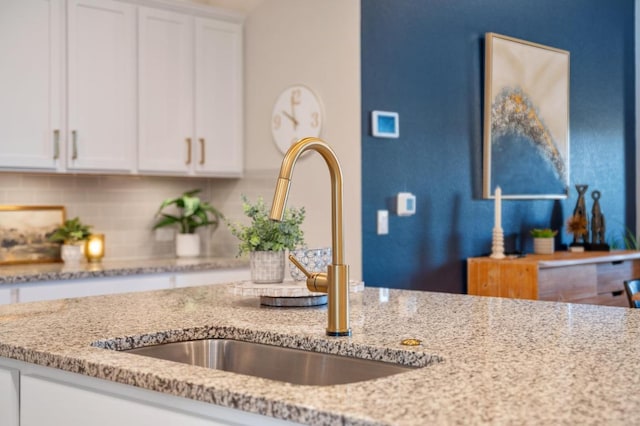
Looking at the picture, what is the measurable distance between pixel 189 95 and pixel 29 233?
44.9 inches

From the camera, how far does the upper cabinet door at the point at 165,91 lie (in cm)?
436

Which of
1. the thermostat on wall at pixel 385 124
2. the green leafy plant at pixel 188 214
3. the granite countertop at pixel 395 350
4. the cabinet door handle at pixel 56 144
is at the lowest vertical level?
the granite countertop at pixel 395 350

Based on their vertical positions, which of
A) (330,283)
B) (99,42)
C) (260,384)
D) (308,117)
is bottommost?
(260,384)

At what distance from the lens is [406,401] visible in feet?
3.98

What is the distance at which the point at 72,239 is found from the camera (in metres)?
4.25

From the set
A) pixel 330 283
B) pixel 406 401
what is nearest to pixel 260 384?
pixel 406 401

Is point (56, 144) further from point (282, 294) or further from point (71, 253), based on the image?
point (282, 294)

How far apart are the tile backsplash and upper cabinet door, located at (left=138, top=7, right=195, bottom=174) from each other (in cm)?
36

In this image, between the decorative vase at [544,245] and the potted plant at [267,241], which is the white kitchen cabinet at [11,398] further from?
the decorative vase at [544,245]

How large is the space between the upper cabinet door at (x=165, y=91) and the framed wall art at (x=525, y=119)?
1722 mm

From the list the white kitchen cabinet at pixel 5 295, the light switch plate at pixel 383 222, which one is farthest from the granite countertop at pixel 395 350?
the light switch plate at pixel 383 222

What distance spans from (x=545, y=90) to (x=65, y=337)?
4.06 metres

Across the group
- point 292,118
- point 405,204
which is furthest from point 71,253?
point 405,204

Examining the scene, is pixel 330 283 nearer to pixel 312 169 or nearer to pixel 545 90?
pixel 312 169
